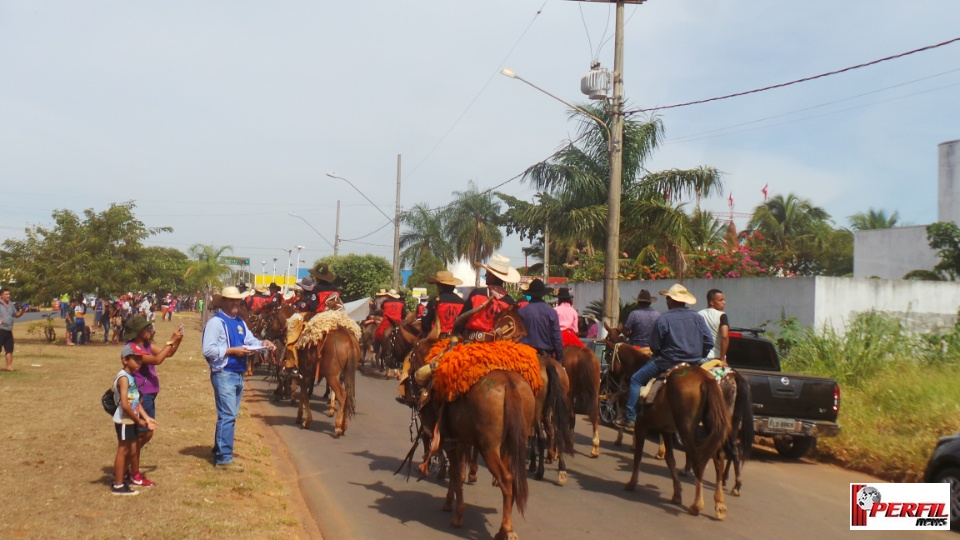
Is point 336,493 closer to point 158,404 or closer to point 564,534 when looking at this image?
point 564,534

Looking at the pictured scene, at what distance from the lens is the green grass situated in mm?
11133

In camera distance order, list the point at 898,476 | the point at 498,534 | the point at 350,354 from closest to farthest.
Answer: the point at 498,534, the point at 898,476, the point at 350,354

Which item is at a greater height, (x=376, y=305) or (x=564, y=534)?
(x=376, y=305)

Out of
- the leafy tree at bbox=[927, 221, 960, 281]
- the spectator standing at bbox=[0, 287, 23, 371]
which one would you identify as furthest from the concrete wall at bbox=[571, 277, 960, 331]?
the spectator standing at bbox=[0, 287, 23, 371]

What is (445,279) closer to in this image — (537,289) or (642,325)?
(537,289)

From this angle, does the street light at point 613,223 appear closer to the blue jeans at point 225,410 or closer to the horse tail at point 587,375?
the horse tail at point 587,375

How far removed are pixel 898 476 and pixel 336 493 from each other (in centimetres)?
708

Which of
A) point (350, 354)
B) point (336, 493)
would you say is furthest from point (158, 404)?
point (336, 493)

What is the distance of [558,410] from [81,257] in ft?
82.2

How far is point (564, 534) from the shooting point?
25.1 feet

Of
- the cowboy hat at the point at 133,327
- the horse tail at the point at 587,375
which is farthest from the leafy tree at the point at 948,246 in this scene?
the cowboy hat at the point at 133,327

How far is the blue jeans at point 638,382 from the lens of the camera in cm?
969

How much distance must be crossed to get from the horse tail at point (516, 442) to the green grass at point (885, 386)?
6000 mm

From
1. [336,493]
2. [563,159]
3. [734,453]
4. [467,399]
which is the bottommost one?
[336,493]
